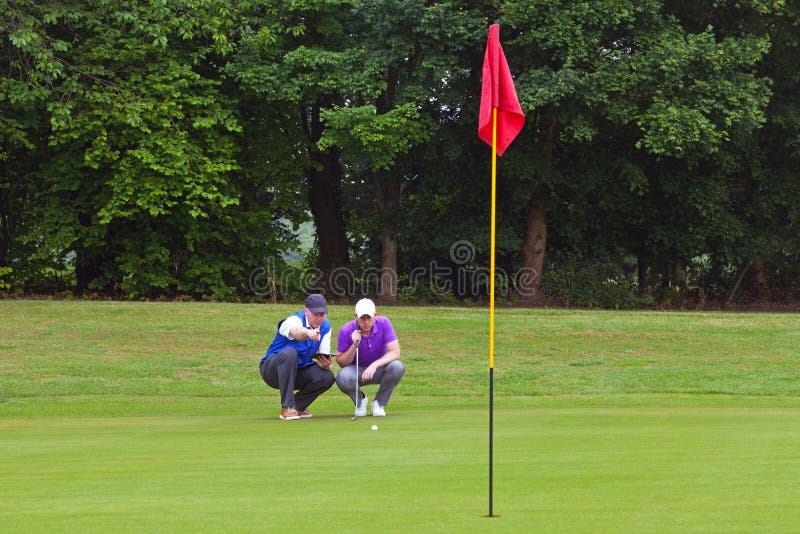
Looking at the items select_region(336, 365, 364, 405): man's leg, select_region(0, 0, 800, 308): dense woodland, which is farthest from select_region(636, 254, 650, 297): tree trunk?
select_region(336, 365, 364, 405): man's leg

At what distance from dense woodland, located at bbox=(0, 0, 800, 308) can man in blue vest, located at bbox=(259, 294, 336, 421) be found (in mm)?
16890

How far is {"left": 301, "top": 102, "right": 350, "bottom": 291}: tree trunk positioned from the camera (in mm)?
37469

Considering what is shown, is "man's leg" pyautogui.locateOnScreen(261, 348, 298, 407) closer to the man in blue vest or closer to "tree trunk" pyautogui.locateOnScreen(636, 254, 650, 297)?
the man in blue vest

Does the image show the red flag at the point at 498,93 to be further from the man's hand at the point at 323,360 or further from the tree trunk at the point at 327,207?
the tree trunk at the point at 327,207

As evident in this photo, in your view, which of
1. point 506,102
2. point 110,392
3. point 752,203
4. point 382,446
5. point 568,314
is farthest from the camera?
point 752,203

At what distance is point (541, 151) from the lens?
115ft

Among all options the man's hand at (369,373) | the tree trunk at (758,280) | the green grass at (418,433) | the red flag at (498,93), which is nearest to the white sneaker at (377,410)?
the green grass at (418,433)

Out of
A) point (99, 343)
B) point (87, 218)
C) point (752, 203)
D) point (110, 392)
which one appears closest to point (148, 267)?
point (87, 218)

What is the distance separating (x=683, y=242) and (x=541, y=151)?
17.4 feet

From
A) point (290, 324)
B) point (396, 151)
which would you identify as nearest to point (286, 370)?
point (290, 324)

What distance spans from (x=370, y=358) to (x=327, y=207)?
2481cm

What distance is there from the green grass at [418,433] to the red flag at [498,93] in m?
2.62

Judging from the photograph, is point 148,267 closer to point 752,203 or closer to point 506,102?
point 752,203

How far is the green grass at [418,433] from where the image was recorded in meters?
6.74
